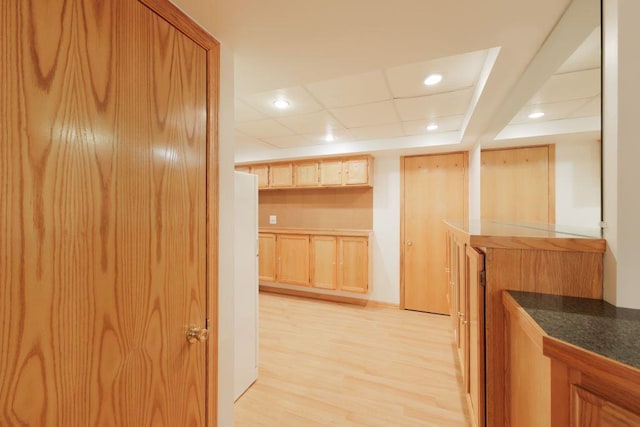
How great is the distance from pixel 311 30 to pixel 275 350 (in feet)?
8.66

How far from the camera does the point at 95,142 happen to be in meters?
0.74

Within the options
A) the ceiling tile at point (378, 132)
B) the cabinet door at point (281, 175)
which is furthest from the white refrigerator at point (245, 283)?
the cabinet door at point (281, 175)

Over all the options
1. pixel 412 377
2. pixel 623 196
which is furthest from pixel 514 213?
pixel 412 377

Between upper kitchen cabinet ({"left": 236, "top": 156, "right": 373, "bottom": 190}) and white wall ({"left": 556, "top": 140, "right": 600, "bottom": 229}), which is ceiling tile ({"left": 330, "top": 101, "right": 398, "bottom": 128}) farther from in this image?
white wall ({"left": 556, "top": 140, "right": 600, "bottom": 229})

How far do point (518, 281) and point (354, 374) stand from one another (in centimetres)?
166

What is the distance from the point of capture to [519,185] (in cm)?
195

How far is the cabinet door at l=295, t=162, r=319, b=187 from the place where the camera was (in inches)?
154

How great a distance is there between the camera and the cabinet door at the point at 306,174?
12.9ft

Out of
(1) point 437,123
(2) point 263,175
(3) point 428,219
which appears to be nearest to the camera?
(1) point 437,123

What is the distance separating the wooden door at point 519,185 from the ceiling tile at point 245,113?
2.30 metres

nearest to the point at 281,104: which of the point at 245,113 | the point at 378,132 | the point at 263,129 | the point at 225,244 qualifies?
the point at 245,113

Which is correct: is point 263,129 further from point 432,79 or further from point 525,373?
point 525,373

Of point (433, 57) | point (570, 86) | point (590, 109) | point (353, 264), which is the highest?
point (433, 57)

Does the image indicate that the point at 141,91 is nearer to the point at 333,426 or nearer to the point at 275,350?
the point at 333,426
